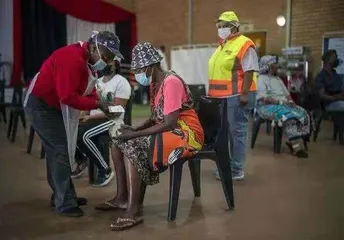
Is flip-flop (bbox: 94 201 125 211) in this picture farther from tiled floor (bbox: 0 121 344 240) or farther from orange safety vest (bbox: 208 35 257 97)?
orange safety vest (bbox: 208 35 257 97)

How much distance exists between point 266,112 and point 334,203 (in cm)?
218

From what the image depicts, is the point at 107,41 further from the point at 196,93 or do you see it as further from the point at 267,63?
the point at 267,63

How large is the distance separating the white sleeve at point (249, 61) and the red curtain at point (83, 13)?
9.12 m

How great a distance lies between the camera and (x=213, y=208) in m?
3.21

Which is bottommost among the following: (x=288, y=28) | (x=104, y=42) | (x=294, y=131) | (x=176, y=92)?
(x=294, y=131)

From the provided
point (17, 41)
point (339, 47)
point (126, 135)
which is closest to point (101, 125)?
point (126, 135)

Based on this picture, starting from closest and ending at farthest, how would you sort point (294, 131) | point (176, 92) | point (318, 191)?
point (176, 92) < point (318, 191) < point (294, 131)

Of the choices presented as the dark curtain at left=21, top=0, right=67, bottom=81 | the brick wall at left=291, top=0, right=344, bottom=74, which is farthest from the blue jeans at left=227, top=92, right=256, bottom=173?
the dark curtain at left=21, top=0, right=67, bottom=81

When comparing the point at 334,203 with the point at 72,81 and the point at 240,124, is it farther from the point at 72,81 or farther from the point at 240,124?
the point at 72,81

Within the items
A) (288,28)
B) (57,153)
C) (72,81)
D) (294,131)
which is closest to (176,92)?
(72,81)

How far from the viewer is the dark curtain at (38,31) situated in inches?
481

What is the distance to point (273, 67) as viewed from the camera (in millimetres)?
5426

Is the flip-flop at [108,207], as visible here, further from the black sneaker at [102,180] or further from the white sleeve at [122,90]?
the white sleeve at [122,90]

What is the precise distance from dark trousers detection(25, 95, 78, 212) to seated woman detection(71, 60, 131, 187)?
653 mm
